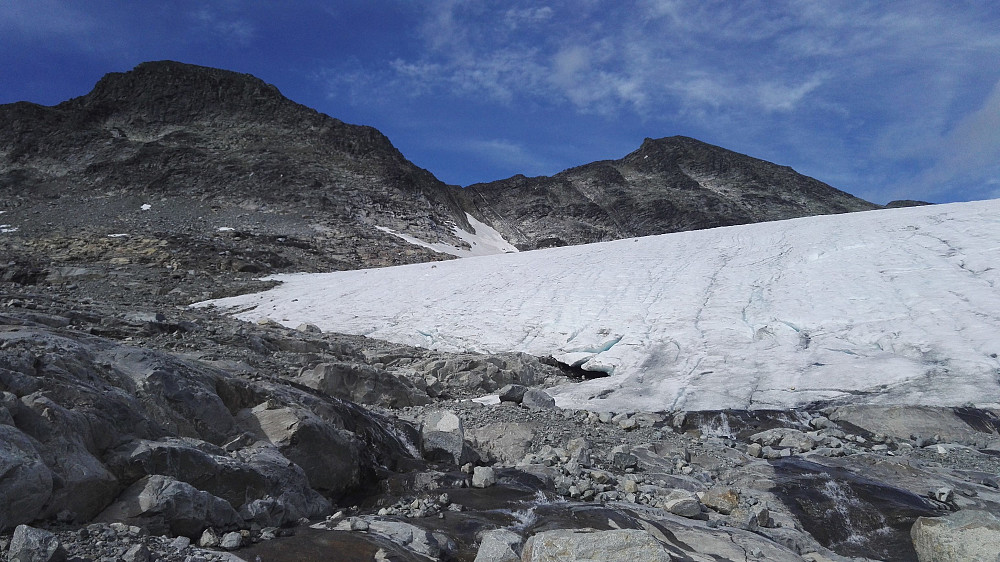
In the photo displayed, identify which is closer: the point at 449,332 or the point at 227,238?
the point at 449,332

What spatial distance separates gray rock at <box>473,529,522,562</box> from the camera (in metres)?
4.19

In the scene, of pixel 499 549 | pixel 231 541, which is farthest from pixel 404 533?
pixel 231 541

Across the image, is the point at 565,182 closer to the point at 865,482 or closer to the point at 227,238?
the point at 227,238

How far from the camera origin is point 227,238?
3462cm

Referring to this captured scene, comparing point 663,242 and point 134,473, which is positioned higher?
point 663,242

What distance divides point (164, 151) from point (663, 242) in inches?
2087

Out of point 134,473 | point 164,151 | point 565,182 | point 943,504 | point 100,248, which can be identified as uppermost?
point 565,182

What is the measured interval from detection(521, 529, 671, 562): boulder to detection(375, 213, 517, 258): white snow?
3780 cm

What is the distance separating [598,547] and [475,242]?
4927 centimetres

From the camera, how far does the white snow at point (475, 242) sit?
43656mm

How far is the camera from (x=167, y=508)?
390cm

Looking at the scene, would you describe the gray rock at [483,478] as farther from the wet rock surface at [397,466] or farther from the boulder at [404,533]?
the boulder at [404,533]

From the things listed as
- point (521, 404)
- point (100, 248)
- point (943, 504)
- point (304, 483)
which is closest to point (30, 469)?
point (304, 483)

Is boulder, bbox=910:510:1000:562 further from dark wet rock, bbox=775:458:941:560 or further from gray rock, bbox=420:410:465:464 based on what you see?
gray rock, bbox=420:410:465:464
